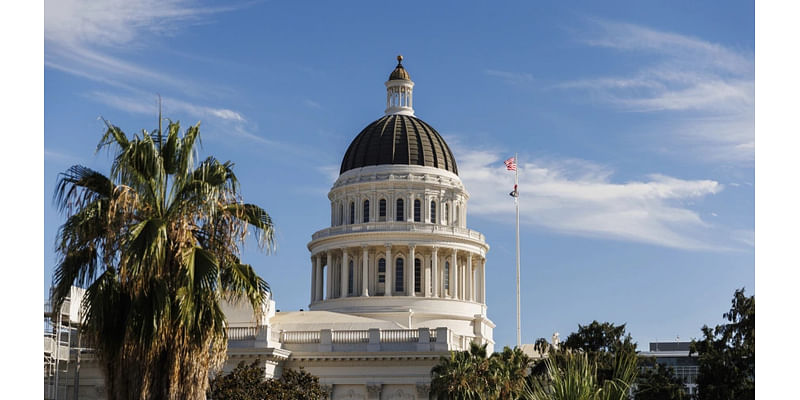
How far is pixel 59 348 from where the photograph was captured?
5434cm

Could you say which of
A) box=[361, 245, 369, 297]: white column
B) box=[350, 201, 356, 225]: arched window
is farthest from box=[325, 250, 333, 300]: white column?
box=[350, 201, 356, 225]: arched window

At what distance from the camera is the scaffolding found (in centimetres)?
5028

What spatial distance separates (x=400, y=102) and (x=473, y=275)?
50.1 ft

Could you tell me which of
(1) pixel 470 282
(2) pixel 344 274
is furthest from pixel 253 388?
(1) pixel 470 282

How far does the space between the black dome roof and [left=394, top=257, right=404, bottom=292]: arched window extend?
767 centimetres

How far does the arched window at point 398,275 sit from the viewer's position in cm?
8175

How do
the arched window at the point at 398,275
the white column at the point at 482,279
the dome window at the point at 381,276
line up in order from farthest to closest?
the white column at the point at 482,279 → the dome window at the point at 381,276 → the arched window at the point at 398,275

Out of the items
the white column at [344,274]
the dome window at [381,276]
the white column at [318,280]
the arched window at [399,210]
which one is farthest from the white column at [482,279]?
the white column at [318,280]

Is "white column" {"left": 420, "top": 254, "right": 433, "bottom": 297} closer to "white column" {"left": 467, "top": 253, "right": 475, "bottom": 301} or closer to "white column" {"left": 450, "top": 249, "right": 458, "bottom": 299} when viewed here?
"white column" {"left": 450, "top": 249, "right": 458, "bottom": 299}

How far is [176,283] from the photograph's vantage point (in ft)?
60.9

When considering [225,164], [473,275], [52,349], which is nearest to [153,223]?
[225,164]

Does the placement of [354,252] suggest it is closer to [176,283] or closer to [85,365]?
[85,365]

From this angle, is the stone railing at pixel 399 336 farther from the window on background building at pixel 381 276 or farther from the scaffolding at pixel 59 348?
the window on background building at pixel 381 276

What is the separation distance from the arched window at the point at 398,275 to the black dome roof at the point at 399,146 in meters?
7.67
